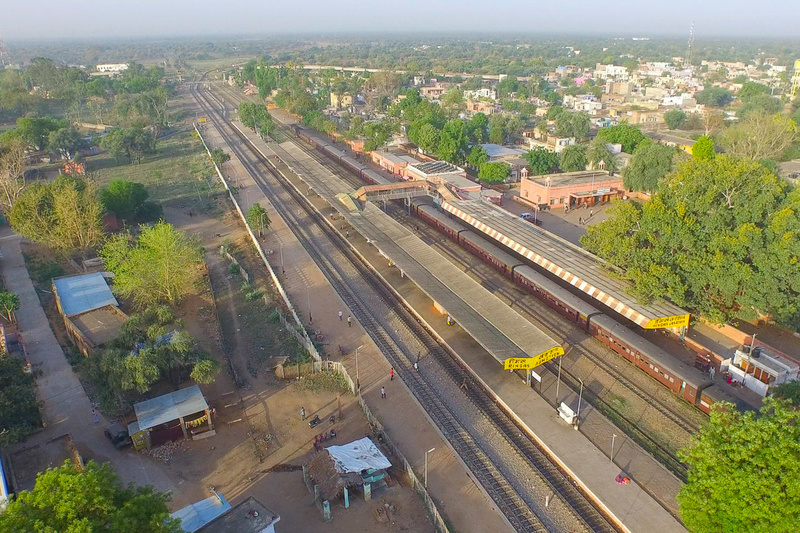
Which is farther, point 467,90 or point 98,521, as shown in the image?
point 467,90

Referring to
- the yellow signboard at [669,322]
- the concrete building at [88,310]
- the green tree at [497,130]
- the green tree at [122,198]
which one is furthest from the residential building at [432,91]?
→ the yellow signboard at [669,322]

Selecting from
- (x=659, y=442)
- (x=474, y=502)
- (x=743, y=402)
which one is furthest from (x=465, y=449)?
(x=743, y=402)

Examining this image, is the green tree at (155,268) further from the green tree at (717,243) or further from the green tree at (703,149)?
the green tree at (703,149)

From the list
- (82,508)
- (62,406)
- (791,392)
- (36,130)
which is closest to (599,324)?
(791,392)

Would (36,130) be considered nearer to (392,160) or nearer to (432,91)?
(392,160)

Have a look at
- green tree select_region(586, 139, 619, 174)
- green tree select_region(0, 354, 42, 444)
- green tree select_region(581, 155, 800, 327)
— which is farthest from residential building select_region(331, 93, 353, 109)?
green tree select_region(0, 354, 42, 444)

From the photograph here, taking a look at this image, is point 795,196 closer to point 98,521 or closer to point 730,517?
point 730,517
